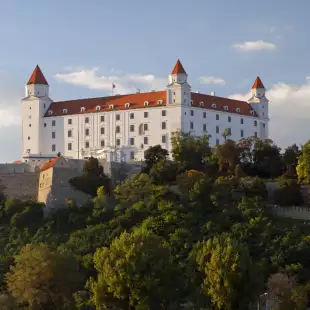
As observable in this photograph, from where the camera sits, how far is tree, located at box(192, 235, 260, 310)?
4419cm

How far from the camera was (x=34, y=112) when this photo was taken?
285 feet

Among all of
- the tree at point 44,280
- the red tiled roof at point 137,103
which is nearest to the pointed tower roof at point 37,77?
the red tiled roof at point 137,103

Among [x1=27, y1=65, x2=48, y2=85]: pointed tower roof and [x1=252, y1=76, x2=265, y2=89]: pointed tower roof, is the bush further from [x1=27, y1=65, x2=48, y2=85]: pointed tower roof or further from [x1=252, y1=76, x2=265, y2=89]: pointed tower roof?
[x1=27, y1=65, x2=48, y2=85]: pointed tower roof

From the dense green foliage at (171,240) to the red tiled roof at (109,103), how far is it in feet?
21.4

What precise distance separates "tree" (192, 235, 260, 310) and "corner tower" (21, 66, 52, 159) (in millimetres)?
40484

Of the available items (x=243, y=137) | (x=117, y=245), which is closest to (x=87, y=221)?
(x=117, y=245)

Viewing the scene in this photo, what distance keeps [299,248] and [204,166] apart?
52.0 ft

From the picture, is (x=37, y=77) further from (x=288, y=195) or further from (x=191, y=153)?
(x=288, y=195)

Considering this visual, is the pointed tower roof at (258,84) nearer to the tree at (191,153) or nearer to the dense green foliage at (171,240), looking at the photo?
the dense green foliage at (171,240)

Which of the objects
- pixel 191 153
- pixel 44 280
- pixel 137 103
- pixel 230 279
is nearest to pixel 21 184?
pixel 191 153

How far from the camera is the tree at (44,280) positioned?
4709 cm

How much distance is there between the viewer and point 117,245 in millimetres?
45156

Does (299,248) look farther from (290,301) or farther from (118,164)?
(118,164)

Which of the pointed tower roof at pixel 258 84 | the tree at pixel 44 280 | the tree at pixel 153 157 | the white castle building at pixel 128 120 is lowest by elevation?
the tree at pixel 44 280
